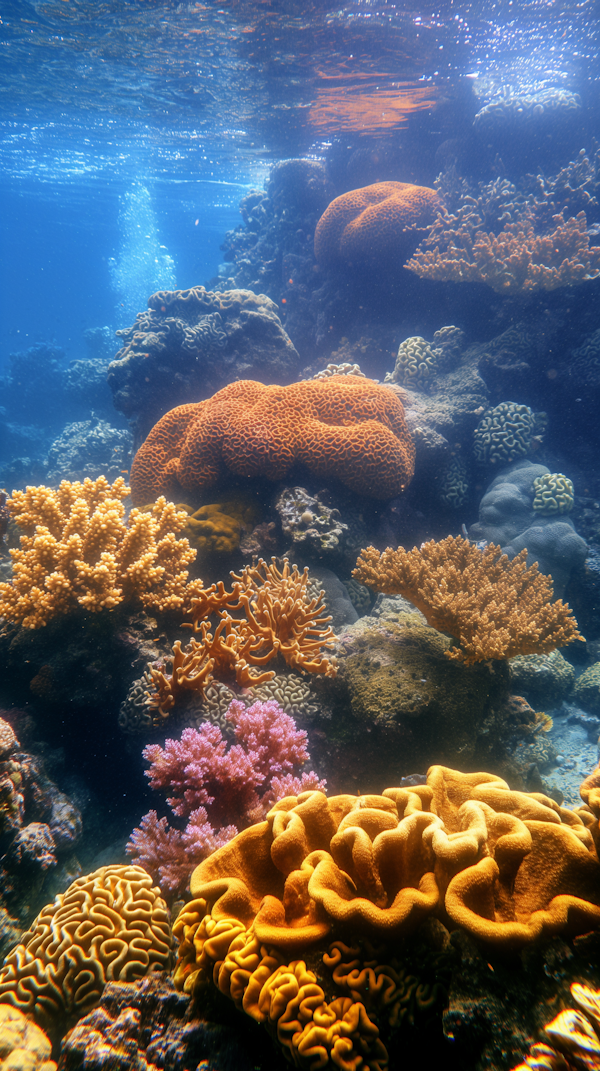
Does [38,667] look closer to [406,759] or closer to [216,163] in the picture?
[406,759]

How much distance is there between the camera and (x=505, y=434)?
25.5ft

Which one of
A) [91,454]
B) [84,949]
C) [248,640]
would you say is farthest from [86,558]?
[91,454]

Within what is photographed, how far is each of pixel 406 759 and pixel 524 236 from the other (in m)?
10.3

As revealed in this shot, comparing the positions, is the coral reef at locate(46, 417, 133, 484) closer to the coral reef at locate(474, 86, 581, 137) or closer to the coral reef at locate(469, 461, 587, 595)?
the coral reef at locate(469, 461, 587, 595)

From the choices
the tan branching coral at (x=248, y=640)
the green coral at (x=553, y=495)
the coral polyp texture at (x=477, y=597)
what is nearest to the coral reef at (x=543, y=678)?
the coral polyp texture at (x=477, y=597)

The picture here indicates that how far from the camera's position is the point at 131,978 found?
5.74 ft

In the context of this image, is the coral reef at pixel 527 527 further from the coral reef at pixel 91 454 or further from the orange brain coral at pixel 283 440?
the coral reef at pixel 91 454

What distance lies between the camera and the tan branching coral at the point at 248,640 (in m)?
3.23

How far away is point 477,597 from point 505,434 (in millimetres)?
5442

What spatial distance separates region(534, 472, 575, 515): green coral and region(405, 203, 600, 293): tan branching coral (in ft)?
13.2

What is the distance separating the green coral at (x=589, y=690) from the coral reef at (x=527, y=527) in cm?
122

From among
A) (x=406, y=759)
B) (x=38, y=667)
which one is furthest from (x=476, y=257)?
(x=38, y=667)

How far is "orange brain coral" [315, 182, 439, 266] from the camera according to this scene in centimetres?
990

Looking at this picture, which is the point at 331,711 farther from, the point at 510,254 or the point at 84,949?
the point at 510,254
